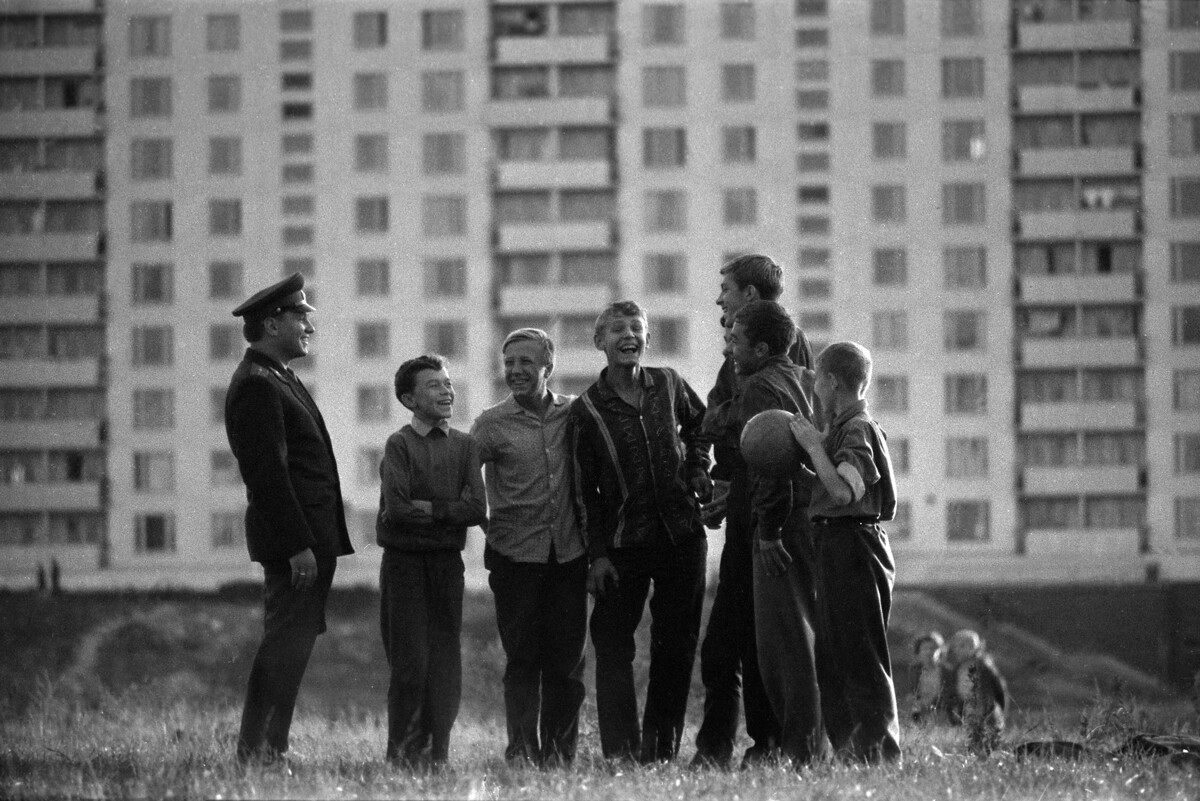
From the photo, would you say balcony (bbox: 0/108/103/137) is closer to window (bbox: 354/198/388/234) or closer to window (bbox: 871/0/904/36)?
window (bbox: 354/198/388/234)

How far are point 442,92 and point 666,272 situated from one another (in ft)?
31.8

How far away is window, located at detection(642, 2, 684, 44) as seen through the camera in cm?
5819

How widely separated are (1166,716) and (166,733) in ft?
24.0

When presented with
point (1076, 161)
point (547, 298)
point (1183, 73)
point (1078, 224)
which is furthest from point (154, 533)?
Result: point (1183, 73)

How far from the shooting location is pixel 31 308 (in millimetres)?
62438

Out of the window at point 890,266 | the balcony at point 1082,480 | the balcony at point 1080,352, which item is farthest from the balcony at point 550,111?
the balcony at point 1082,480

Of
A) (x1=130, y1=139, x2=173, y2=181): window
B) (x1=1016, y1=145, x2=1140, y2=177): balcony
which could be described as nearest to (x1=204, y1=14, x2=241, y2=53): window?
(x1=130, y1=139, x2=173, y2=181): window

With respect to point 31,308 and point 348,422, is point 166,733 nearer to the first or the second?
point 348,422

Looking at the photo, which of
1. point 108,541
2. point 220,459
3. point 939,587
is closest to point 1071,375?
point 939,587

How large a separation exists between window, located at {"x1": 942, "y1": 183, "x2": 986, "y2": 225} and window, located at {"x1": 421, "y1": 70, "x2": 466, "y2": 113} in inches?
644

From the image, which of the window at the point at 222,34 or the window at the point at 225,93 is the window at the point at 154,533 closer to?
the window at the point at 225,93

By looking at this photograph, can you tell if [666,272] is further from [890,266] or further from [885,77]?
[885,77]

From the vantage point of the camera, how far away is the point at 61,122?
62000mm

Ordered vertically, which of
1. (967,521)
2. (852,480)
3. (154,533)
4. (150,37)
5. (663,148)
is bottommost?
(154,533)
